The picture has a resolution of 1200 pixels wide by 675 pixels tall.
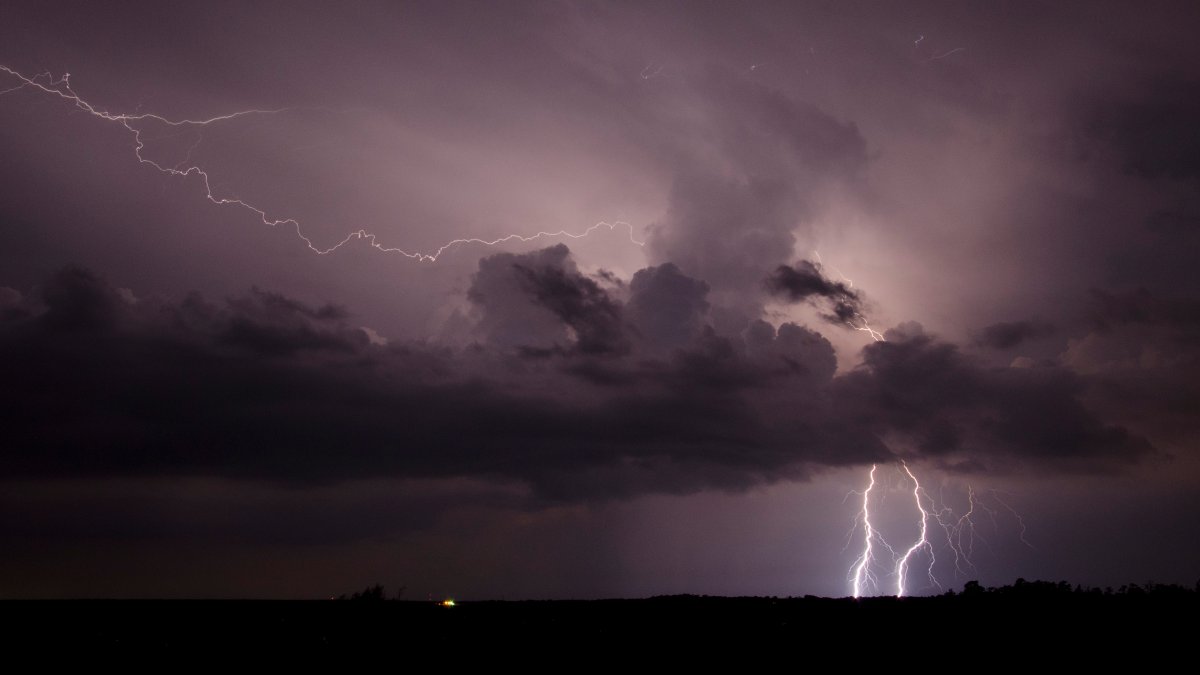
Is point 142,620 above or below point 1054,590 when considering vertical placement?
below

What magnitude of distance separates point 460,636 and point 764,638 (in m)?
12.7

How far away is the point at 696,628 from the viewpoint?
138ft

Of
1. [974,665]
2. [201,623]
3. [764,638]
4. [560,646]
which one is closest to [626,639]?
[560,646]

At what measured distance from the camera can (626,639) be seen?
37.4 metres

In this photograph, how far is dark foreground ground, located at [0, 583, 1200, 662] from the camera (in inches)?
1329

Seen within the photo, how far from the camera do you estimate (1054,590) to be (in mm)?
50281

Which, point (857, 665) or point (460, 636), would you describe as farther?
point (460, 636)

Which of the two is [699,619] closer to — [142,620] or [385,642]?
[385,642]

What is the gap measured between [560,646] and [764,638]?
346 inches

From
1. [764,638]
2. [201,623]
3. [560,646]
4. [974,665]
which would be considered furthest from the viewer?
[201,623]

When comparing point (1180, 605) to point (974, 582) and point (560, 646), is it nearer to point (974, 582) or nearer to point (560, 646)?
point (974, 582)

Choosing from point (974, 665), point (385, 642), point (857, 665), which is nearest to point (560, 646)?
point (385, 642)

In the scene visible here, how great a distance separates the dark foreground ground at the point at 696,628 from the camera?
3375 centimetres

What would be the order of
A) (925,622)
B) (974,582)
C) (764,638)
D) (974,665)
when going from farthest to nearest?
(974,582) → (925,622) → (764,638) → (974,665)
